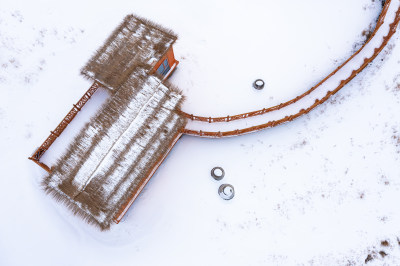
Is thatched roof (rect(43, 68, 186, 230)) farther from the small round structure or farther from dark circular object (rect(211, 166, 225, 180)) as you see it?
the small round structure

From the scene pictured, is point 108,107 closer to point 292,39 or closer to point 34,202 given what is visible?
point 34,202

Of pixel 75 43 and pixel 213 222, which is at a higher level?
pixel 75 43

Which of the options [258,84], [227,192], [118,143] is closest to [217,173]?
[227,192]

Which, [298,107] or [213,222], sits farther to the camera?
[298,107]

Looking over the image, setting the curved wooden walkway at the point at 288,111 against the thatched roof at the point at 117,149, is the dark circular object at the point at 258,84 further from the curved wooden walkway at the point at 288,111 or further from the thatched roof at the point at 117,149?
the thatched roof at the point at 117,149

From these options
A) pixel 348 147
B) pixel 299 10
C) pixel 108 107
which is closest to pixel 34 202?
pixel 108 107

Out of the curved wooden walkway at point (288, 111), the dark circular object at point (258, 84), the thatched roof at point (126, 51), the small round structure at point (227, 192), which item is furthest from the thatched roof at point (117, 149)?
the dark circular object at point (258, 84)

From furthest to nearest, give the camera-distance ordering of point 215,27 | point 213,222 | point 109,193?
point 215,27 < point 213,222 < point 109,193

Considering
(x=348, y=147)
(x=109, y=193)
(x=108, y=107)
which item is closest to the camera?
(x=109, y=193)
